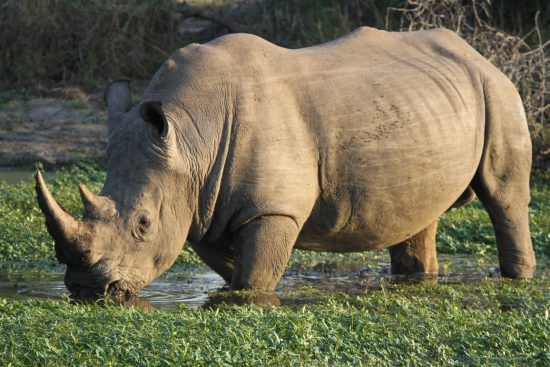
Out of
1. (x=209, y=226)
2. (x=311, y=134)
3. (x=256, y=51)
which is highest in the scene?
(x=256, y=51)

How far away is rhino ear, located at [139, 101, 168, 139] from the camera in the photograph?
23.7 feet

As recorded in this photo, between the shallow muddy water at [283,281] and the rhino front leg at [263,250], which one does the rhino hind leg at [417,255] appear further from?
the rhino front leg at [263,250]

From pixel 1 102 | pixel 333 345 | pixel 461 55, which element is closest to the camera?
pixel 333 345

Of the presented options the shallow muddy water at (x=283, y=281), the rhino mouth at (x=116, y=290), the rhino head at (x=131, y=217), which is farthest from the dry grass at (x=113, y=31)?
the rhino mouth at (x=116, y=290)

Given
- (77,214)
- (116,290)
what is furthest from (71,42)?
(116,290)

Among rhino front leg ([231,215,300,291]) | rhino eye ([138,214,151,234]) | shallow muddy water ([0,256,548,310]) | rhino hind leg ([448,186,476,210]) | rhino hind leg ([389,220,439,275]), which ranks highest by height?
rhino hind leg ([448,186,476,210])

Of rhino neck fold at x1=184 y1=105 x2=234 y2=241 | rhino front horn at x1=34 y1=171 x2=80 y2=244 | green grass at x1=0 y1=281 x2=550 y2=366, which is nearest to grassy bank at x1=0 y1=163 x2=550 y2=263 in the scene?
rhino neck fold at x1=184 y1=105 x2=234 y2=241

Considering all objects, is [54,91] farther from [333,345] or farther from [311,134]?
[333,345]

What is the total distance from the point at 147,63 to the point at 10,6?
85.1 inches

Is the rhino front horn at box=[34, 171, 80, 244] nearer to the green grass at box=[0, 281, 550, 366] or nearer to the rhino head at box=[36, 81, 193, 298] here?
the rhino head at box=[36, 81, 193, 298]

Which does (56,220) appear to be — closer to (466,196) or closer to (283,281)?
(283,281)

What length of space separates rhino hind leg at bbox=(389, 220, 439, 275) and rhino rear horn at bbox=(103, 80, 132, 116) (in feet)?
8.67

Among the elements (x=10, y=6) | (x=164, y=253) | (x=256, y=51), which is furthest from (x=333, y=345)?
(x=10, y=6)

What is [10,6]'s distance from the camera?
709 inches
